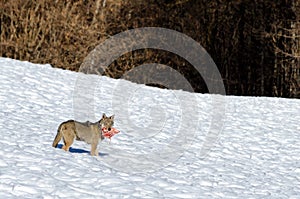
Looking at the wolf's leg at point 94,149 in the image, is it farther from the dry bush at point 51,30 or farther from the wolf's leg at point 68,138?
the dry bush at point 51,30

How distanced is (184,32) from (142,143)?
18.8 metres

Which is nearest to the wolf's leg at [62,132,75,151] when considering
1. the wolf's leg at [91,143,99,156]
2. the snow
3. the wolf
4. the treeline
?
the wolf

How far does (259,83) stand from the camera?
1187 inches

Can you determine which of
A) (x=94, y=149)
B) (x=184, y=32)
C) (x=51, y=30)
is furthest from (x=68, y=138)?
(x=184, y=32)

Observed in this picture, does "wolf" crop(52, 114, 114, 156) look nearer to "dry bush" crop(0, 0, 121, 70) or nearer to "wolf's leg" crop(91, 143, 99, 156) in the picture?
"wolf's leg" crop(91, 143, 99, 156)

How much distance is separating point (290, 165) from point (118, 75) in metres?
15.8

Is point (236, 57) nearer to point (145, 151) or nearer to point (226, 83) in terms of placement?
point (226, 83)

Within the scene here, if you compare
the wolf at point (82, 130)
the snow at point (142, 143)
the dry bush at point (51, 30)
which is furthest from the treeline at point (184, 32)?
the wolf at point (82, 130)

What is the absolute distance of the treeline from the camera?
2325 cm

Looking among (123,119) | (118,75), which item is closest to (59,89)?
(123,119)

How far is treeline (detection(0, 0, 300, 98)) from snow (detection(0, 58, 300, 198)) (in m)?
6.38

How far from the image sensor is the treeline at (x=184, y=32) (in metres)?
23.2

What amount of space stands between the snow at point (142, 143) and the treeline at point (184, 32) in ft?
20.9


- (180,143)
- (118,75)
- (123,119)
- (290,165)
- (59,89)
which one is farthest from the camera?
(118,75)
